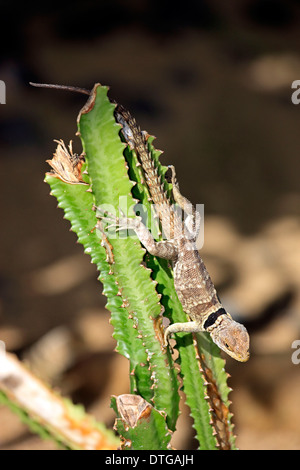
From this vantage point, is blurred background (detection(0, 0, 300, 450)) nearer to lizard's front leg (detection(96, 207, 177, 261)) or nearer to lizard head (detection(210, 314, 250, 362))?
lizard head (detection(210, 314, 250, 362))

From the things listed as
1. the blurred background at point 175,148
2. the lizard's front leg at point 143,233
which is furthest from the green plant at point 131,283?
the blurred background at point 175,148


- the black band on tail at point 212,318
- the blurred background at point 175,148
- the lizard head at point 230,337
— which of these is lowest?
the lizard head at point 230,337

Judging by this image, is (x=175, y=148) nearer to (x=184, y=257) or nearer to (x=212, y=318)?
(x=184, y=257)

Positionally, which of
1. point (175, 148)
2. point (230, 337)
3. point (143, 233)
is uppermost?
point (175, 148)

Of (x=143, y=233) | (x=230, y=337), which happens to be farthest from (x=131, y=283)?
(x=230, y=337)

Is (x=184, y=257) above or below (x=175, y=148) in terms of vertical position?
below

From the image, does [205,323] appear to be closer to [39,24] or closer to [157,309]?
[157,309]

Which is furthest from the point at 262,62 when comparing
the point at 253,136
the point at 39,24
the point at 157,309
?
the point at 157,309

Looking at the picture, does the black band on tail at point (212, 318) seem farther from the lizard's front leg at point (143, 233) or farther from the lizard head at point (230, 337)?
the lizard's front leg at point (143, 233)
